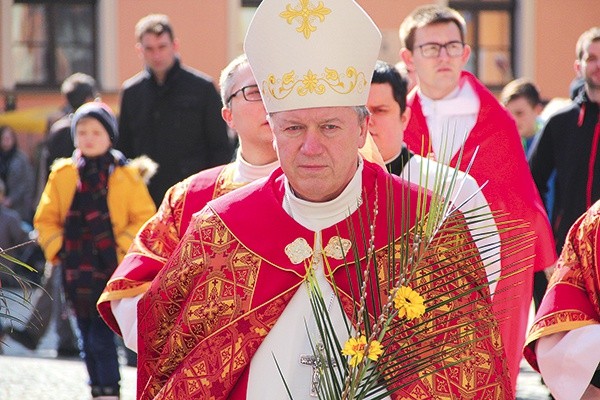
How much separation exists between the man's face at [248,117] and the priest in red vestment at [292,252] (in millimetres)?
850

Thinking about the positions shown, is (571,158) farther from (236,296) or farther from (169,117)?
(236,296)

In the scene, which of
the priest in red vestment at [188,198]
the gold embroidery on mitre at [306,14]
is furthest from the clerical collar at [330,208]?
the priest in red vestment at [188,198]

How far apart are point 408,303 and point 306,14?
4.26 feet

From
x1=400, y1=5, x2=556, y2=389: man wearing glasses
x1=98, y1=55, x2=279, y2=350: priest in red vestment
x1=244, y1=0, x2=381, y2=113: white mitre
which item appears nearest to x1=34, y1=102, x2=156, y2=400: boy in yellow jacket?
x1=400, y1=5, x2=556, y2=389: man wearing glasses

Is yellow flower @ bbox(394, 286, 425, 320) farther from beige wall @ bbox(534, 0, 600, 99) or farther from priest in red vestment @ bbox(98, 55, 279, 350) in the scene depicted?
beige wall @ bbox(534, 0, 600, 99)

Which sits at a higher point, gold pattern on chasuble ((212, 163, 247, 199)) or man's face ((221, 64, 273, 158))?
man's face ((221, 64, 273, 158))

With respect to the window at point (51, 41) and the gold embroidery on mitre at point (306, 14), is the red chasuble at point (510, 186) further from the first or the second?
the window at point (51, 41)

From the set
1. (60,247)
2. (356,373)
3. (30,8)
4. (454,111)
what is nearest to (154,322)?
(356,373)

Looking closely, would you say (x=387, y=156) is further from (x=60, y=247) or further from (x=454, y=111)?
(x=60, y=247)

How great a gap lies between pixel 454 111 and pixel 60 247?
2552mm

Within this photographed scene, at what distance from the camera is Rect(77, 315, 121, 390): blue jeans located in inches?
321

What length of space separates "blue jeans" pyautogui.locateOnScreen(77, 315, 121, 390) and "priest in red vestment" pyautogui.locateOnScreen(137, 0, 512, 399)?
3696 millimetres

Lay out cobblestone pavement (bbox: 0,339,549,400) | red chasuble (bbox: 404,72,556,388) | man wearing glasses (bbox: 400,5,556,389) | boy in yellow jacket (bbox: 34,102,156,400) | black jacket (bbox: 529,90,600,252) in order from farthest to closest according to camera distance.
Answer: cobblestone pavement (bbox: 0,339,549,400)
boy in yellow jacket (bbox: 34,102,156,400)
black jacket (bbox: 529,90,600,252)
man wearing glasses (bbox: 400,5,556,389)
red chasuble (bbox: 404,72,556,388)

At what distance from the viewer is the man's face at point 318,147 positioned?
4082 millimetres
